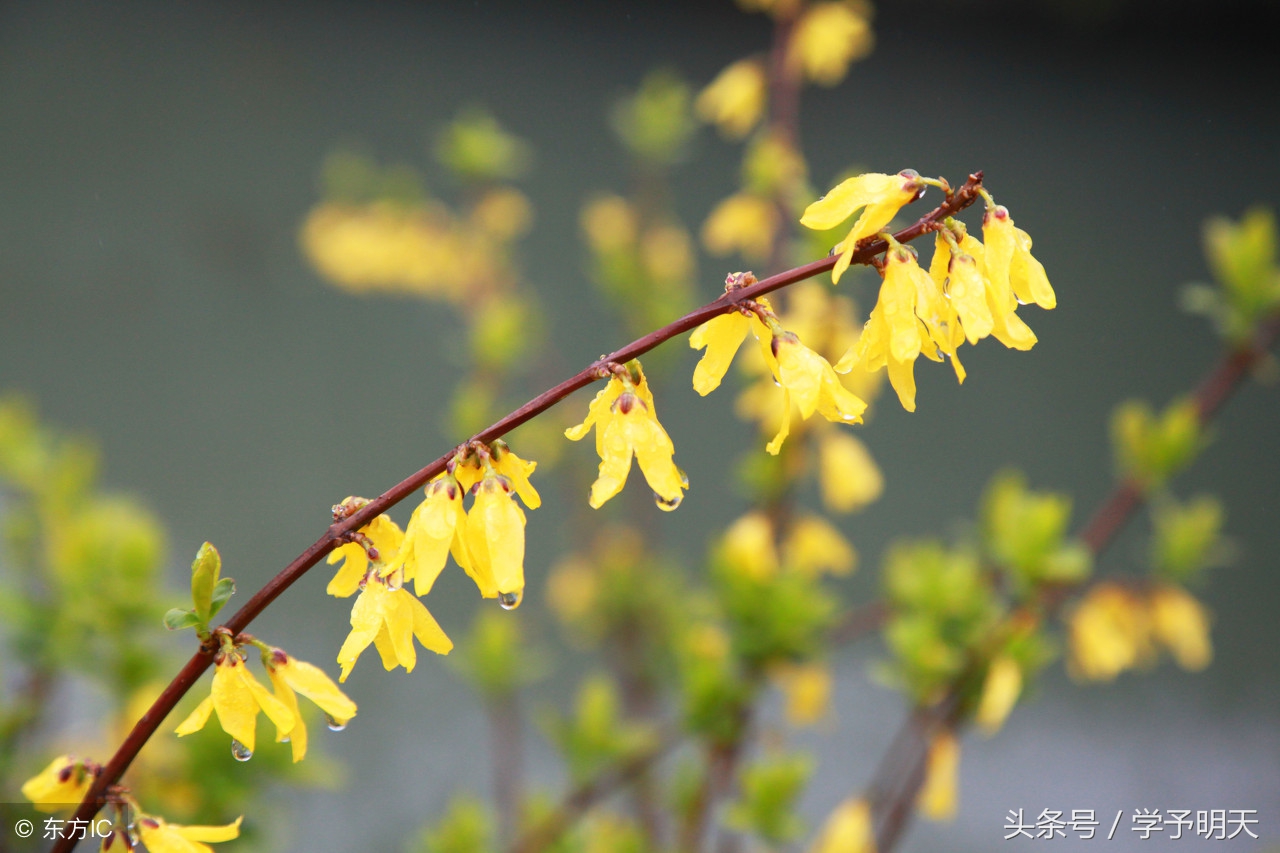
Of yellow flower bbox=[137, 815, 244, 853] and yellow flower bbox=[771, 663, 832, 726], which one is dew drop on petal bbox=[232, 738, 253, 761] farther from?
yellow flower bbox=[771, 663, 832, 726]

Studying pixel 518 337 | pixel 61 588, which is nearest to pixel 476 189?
pixel 518 337

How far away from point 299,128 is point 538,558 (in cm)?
102

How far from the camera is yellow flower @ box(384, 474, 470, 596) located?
405 millimetres

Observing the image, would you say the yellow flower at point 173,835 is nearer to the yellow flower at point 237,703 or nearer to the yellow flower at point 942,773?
the yellow flower at point 237,703

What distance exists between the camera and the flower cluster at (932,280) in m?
0.40

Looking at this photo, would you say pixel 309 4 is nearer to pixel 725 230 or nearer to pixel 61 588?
pixel 725 230

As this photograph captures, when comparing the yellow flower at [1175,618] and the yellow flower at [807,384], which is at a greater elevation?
the yellow flower at [1175,618]

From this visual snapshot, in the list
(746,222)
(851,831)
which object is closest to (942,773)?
(851,831)

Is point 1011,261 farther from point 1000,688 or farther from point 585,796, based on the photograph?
point 585,796

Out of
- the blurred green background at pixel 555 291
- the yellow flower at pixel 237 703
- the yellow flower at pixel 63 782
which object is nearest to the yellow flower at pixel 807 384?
the yellow flower at pixel 237 703

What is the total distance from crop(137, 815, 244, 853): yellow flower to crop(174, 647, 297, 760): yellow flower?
0.06m

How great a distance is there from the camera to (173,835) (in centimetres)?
46

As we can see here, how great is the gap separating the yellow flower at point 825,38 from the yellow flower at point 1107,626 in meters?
0.62

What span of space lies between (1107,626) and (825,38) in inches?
26.3
